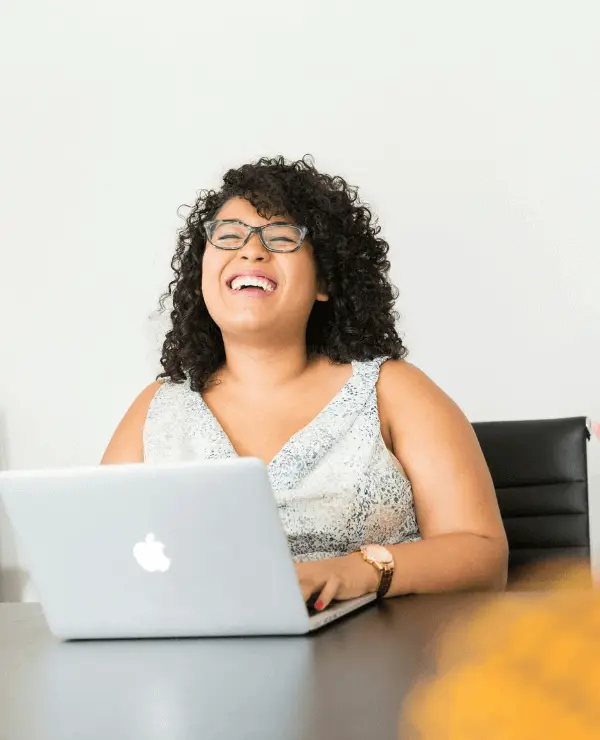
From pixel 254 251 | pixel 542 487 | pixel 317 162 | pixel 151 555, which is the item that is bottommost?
pixel 542 487

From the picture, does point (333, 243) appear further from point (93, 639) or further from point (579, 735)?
point (579, 735)

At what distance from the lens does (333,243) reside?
196 centimetres

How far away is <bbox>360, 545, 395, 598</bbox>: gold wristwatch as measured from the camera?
51.4 inches

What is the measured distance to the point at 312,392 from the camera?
189cm

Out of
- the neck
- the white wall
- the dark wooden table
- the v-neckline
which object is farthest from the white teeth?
the white wall

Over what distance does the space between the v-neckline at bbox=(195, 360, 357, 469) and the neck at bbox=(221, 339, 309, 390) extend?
0.10 m

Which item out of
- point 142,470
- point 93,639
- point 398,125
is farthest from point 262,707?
point 398,125

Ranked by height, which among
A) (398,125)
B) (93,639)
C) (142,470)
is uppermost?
(398,125)

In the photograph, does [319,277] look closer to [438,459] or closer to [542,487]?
[438,459]

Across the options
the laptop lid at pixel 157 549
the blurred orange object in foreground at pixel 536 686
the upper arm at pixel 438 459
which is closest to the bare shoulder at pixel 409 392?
the upper arm at pixel 438 459

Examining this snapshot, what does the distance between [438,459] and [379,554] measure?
39cm

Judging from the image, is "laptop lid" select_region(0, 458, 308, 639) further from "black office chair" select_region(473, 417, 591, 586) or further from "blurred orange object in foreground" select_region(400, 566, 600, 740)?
"black office chair" select_region(473, 417, 591, 586)

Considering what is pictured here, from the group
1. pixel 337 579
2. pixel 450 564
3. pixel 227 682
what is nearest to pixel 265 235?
pixel 450 564

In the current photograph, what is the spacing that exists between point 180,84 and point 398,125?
78 centimetres
